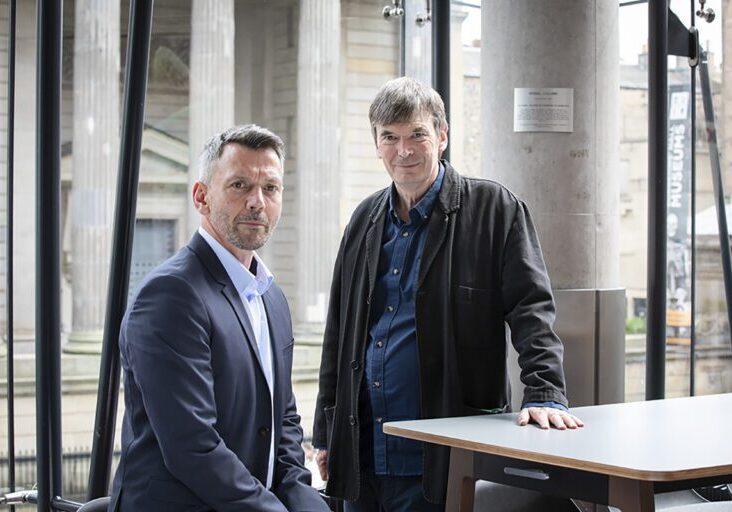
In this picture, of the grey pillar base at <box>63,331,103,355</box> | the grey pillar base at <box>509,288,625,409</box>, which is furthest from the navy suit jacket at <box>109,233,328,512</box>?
the grey pillar base at <box>63,331,103,355</box>

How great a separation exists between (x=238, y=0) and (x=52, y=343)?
1491 cm

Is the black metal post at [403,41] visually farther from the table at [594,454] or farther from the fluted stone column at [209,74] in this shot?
the fluted stone column at [209,74]

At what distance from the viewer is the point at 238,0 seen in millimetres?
16578

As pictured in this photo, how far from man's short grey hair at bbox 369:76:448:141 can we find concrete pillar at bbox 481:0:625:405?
1.14m

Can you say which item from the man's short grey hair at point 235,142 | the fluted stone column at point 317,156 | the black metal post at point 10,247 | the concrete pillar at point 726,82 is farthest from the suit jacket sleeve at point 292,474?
the fluted stone column at point 317,156

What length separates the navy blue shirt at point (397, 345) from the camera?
185 cm

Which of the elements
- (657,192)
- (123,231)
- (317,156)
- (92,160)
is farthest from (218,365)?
(317,156)

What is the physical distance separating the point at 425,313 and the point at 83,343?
38.3 feet

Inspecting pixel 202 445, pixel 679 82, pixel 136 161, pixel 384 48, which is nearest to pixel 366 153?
pixel 384 48

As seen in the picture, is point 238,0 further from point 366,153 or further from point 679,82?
point 679,82

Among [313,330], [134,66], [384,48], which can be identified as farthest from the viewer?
[313,330]

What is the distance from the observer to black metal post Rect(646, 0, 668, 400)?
3049 millimetres

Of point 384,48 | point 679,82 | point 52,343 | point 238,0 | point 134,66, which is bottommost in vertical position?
point 52,343

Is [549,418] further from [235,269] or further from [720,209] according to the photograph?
[720,209]
